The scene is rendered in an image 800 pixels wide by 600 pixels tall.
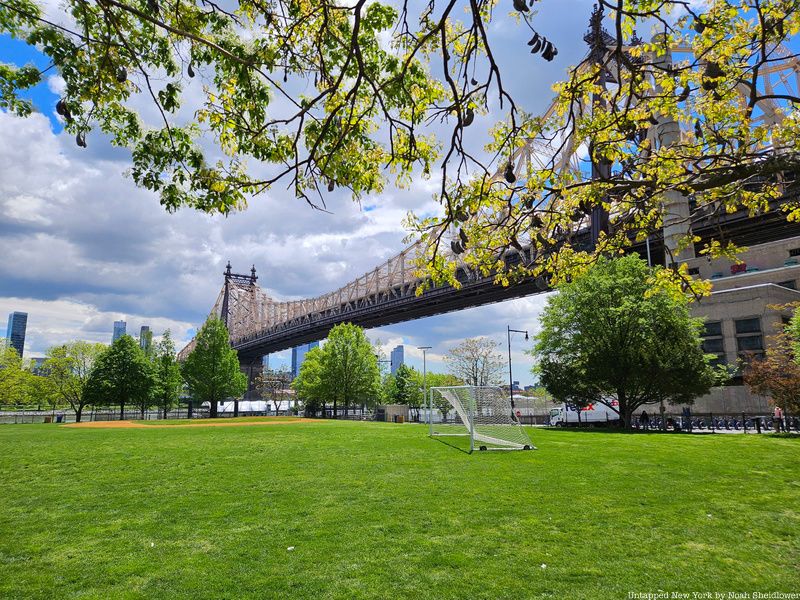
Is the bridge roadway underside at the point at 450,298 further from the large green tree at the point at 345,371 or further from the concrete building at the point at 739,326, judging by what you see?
the large green tree at the point at 345,371

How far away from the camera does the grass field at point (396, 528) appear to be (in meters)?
4.65

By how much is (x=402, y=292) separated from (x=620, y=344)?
3569cm

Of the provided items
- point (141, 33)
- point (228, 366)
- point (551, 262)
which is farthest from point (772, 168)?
point (228, 366)

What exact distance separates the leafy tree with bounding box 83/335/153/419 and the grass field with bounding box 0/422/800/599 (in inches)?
1280

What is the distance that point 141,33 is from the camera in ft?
Result: 17.7

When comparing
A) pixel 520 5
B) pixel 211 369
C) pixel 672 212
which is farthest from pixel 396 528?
pixel 211 369

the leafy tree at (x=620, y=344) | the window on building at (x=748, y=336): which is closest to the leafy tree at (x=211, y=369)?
the leafy tree at (x=620, y=344)

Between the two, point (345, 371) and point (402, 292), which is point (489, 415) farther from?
point (402, 292)

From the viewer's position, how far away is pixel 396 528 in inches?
246

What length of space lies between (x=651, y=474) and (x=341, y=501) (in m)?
6.20

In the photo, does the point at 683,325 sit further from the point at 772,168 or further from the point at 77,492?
the point at 77,492

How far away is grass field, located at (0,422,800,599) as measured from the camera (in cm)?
465

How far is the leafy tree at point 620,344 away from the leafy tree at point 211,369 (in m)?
30.3

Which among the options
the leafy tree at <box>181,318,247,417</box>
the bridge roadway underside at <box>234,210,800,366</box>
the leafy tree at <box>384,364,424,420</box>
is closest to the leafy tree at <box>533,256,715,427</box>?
the bridge roadway underside at <box>234,210,800,366</box>
